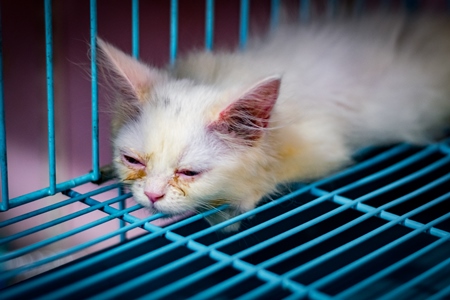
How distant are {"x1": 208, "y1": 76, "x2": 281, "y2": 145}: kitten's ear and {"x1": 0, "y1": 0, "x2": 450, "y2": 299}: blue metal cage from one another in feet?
0.63

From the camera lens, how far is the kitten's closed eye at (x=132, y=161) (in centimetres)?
129

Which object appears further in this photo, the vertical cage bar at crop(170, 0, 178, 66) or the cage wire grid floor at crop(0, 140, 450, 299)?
the vertical cage bar at crop(170, 0, 178, 66)

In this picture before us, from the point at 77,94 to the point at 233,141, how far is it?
108 centimetres

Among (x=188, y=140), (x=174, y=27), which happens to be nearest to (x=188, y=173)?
(x=188, y=140)

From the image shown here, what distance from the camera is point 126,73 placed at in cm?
132

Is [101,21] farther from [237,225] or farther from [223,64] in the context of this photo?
[237,225]

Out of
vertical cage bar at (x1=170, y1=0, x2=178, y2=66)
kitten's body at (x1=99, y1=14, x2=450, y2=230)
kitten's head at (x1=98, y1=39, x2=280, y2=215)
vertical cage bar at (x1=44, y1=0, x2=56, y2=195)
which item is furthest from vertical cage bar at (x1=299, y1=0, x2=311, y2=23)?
vertical cage bar at (x1=44, y1=0, x2=56, y2=195)

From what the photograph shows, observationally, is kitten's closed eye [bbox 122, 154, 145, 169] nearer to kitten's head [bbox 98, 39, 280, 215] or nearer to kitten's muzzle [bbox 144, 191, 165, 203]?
kitten's head [bbox 98, 39, 280, 215]

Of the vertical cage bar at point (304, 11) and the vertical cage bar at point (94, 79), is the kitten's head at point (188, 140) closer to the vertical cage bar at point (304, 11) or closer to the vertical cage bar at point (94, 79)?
the vertical cage bar at point (94, 79)

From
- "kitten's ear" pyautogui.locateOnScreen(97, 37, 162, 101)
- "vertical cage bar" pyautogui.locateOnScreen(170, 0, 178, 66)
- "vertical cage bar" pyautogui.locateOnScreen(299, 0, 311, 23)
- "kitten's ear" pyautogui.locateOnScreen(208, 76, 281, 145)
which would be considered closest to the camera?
"kitten's ear" pyautogui.locateOnScreen(208, 76, 281, 145)

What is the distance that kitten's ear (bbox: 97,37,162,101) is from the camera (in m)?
1.30

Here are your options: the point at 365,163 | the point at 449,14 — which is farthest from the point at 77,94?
the point at 449,14

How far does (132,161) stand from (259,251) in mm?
A: 382

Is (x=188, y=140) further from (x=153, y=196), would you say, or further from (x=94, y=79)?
(x=94, y=79)
